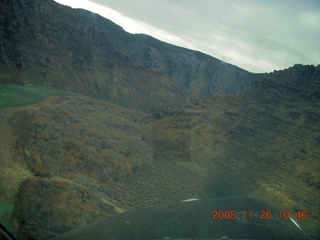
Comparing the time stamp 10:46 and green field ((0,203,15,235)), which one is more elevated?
the time stamp 10:46

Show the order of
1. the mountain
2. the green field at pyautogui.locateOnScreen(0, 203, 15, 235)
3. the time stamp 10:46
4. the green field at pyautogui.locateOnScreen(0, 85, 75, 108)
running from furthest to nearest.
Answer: the green field at pyautogui.locateOnScreen(0, 85, 75, 108), the mountain, the green field at pyautogui.locateOnScreen(0, 203, 15, 235), the time stamp 10:46

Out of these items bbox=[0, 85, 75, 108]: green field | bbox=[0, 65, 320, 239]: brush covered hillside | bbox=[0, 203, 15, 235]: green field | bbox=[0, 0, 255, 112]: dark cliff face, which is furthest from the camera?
bbox=[0, 0, 255, 112]: dark cliff face

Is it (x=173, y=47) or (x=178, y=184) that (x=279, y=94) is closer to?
(x=178, y=184)

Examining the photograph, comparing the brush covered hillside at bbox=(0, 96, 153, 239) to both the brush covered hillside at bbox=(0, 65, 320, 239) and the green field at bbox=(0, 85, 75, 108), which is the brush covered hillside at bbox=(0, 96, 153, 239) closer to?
the brush covered hillside at bbox=(0, 65, 320, 239)

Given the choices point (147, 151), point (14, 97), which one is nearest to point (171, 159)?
point (147, 151)

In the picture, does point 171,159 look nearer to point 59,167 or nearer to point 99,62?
point 59,167

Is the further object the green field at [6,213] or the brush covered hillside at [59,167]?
the brush covered hillside at [59,167]

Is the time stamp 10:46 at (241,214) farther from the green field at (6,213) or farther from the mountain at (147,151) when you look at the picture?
the green field at (6,213)

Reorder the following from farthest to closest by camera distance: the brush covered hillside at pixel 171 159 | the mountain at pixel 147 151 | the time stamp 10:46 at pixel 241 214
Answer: the mountain at pixel 147 151
the brush covered hillside at pixel 171 159
the time stamp 10:46 at pixel 241 214

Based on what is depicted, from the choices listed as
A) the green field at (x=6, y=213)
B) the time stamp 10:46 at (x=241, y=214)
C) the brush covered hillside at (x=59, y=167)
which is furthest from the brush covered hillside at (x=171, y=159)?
the time stamp 10:46 at (x=241, y=214)

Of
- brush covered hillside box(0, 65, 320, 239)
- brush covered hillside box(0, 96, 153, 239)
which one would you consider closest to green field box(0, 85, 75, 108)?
brush covered hillside box(0, 96, 153, 239)
